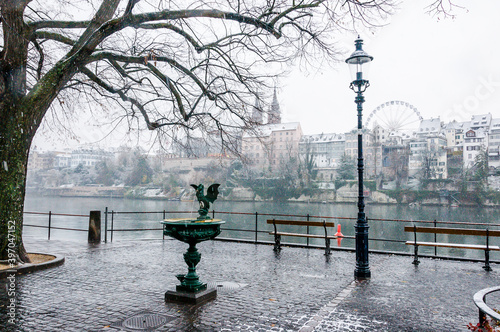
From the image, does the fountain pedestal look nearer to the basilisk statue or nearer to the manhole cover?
the basilisk statue

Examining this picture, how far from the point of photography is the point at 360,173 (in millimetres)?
7777

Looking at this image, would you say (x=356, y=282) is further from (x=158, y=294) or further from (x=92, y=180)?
(x=92, y=180)

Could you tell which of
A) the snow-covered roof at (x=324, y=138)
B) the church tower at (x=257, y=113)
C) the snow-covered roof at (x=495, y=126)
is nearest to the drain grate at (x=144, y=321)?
the church tower at (x=257, y=113)

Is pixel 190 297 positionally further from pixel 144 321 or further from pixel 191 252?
pixel 144 321

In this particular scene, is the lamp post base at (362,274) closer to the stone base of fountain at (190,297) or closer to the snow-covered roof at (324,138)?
the stone base of fountain at (190,297)

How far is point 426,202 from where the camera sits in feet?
218

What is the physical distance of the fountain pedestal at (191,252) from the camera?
5668 mm

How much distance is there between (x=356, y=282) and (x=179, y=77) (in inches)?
295

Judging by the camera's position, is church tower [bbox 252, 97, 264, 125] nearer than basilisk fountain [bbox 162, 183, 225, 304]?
No

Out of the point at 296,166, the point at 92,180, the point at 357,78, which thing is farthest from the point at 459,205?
the point at 92,180

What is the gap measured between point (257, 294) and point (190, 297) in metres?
1.20

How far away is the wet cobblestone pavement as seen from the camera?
15.9 ft

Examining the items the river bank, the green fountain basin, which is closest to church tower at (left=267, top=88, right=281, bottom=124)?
the green fountain basin

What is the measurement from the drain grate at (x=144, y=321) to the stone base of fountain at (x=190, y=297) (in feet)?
2.04
